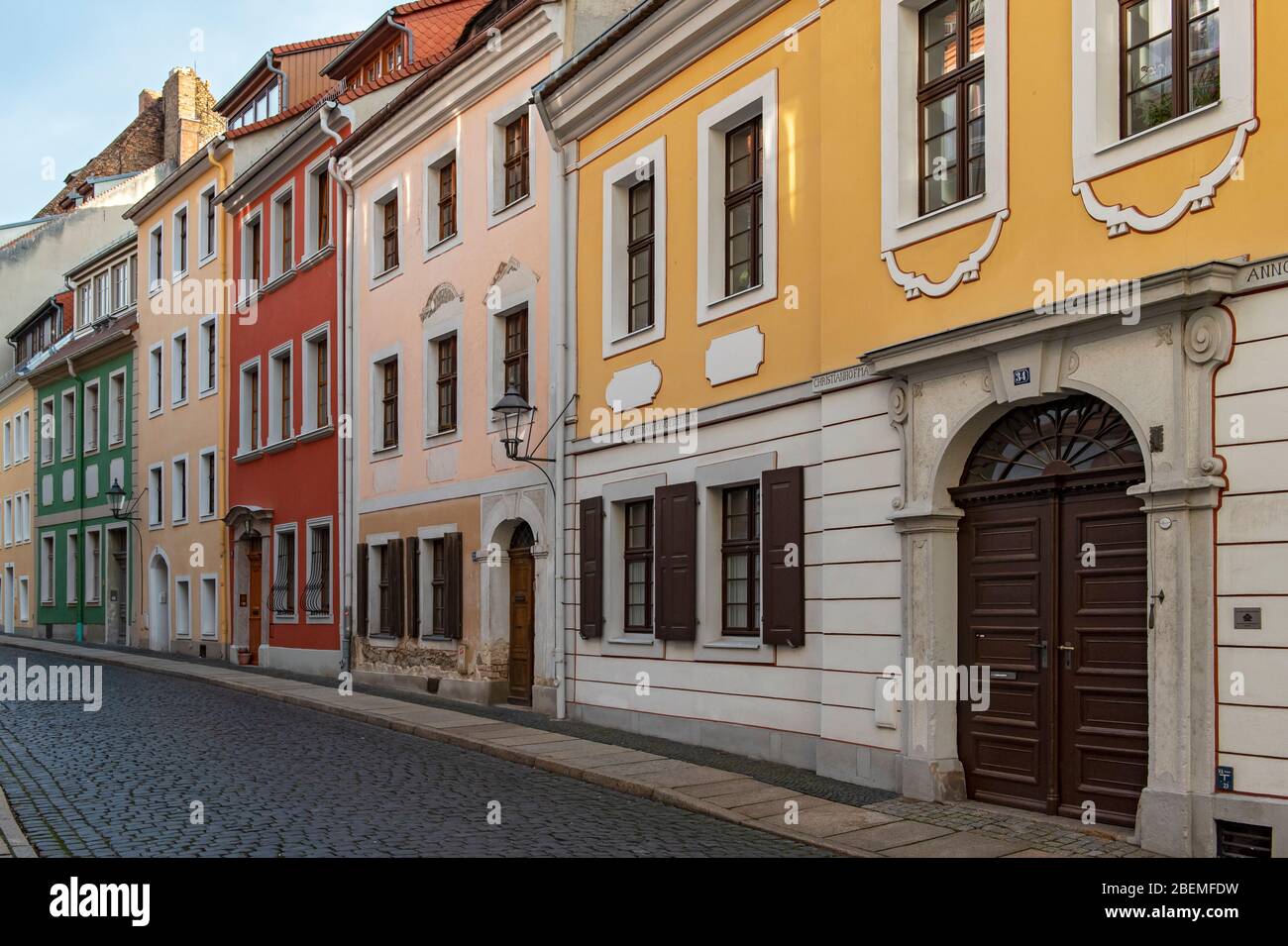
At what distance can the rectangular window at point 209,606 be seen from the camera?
1214 inches

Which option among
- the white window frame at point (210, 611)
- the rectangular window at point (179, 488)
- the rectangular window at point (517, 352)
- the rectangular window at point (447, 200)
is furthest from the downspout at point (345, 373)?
the rectangular window at point (179, 488)

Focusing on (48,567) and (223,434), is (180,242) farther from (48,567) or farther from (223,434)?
(48,567)

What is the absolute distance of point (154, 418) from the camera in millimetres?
35062

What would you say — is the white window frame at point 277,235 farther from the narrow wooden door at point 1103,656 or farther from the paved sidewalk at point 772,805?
the narrow wooden door at point 1103,656

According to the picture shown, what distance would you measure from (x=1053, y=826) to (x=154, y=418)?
29878 mm

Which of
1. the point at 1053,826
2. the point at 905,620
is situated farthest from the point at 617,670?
the point at 1053,826

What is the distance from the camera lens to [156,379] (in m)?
35.4

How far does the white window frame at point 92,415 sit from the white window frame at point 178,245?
6.76 meters

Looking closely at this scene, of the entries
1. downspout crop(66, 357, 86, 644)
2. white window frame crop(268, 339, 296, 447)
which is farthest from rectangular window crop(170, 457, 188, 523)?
downspout crop(66, 357, 86, 644)

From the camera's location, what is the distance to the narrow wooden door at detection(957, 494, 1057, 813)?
10.2 metres

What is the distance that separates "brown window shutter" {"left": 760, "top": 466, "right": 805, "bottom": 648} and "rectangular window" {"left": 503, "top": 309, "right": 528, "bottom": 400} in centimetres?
610

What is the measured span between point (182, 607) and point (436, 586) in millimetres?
13697

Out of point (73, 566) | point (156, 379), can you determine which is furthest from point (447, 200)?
point (73, 566)
